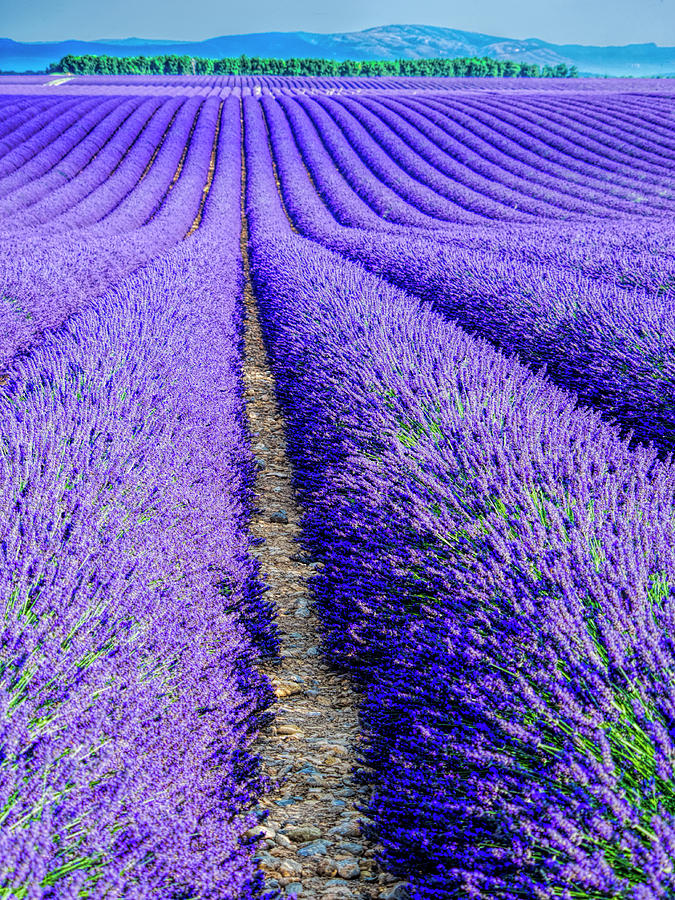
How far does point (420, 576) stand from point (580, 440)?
2.79ft

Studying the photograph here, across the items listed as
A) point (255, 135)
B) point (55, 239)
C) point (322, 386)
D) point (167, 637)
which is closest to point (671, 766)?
point (167, 637)

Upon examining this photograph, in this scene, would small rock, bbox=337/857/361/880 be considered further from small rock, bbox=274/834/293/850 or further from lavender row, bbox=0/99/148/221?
lavender row, bbox=0/99/148/221

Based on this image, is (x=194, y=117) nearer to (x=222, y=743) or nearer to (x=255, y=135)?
(x=255, y=135)

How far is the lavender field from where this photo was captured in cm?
110

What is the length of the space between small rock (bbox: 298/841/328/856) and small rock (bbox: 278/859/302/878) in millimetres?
29

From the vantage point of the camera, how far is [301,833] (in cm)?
156

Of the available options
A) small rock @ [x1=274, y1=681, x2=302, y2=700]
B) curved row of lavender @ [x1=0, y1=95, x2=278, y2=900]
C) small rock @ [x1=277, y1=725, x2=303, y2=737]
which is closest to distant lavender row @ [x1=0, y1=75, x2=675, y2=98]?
curved row of lavender @ [x1=0, y1=95, x2=278, y2=900]

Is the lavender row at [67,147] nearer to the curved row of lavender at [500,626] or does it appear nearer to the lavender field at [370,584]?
the lavender field at [370,584]

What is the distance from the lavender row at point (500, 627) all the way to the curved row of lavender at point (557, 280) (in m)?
0.80

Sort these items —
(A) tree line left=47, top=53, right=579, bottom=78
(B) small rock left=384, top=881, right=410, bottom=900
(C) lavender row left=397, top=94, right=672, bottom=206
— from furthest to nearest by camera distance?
(A) tree line left=47, top=53, right=579, bottom=78, (C) lavender row left=397, top=94, right=672, bottom=206, (B) small rock left=384, top=881, right=410, bottom=900

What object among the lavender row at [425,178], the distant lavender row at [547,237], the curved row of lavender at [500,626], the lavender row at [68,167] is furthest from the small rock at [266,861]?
the lavender row at [68,167]

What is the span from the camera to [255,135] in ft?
70.7

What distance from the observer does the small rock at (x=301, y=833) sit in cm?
154

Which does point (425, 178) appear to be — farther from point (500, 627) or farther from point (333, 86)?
point (333, 86)
